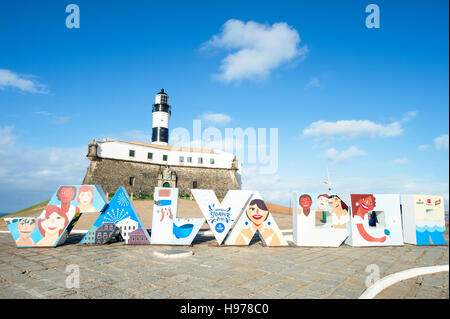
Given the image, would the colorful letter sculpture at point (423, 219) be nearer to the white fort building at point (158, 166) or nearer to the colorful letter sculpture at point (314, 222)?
the colorful letter sculpture at point (314, 222)

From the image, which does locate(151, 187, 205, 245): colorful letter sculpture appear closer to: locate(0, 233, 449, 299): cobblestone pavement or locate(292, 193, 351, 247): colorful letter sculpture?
locate(0, 233, 449, 299): cobblestone pavement

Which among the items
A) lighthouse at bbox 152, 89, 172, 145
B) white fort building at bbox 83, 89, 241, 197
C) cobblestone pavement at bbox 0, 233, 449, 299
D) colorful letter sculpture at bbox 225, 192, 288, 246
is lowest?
cobblestone pavement at bbox 0, 233, 449, 299

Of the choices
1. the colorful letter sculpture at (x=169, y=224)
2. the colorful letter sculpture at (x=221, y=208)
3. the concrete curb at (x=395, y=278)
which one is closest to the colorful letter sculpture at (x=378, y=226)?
the concrete curb at (x=395, y=278)

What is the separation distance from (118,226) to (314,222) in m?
7.79

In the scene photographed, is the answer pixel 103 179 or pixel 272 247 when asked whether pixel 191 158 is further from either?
pixel 272 247

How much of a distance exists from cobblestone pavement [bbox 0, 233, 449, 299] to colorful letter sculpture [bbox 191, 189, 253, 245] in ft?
3.06

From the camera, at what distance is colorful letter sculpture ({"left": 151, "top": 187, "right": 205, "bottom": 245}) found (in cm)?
938

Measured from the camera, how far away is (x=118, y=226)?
9.38 m

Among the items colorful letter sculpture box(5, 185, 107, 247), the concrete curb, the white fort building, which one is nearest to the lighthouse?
the white fort building

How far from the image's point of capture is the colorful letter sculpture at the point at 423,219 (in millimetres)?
10695

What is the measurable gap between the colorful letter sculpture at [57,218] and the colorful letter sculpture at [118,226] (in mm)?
464
